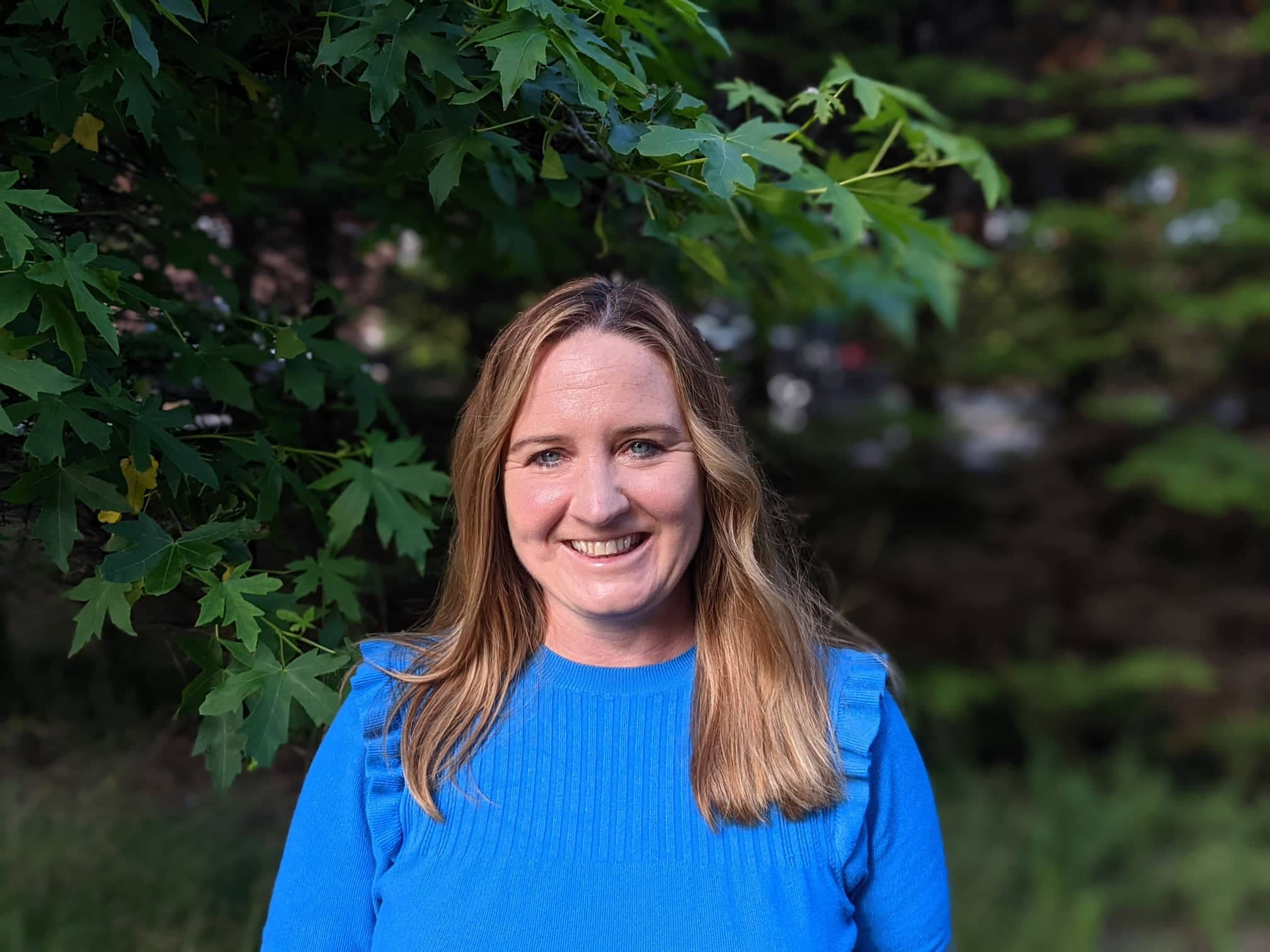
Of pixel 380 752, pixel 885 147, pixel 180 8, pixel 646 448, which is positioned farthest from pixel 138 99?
pixel 885 147

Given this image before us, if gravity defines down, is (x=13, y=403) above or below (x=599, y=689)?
above

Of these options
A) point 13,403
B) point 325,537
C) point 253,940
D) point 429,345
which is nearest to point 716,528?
point 325,537

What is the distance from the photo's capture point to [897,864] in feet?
5.39

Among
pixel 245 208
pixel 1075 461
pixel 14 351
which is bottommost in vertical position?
pixel 14 351

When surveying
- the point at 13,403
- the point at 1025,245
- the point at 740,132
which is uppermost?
the point at 1025,245

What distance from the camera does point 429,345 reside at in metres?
4.87

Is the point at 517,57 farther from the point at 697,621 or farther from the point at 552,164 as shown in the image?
the point at 697,621

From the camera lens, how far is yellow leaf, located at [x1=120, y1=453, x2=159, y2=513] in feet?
5.83

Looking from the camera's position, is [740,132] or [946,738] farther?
[946,738]

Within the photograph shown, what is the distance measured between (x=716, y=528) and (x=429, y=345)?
3.34 metres

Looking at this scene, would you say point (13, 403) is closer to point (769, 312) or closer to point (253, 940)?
point (253, 940)

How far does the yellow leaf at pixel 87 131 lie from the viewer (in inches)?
73.7

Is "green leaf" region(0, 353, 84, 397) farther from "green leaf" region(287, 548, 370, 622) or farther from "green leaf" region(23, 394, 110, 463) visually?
"green leaf" region(287, 548, 370, 622)

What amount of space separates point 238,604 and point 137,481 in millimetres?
268
